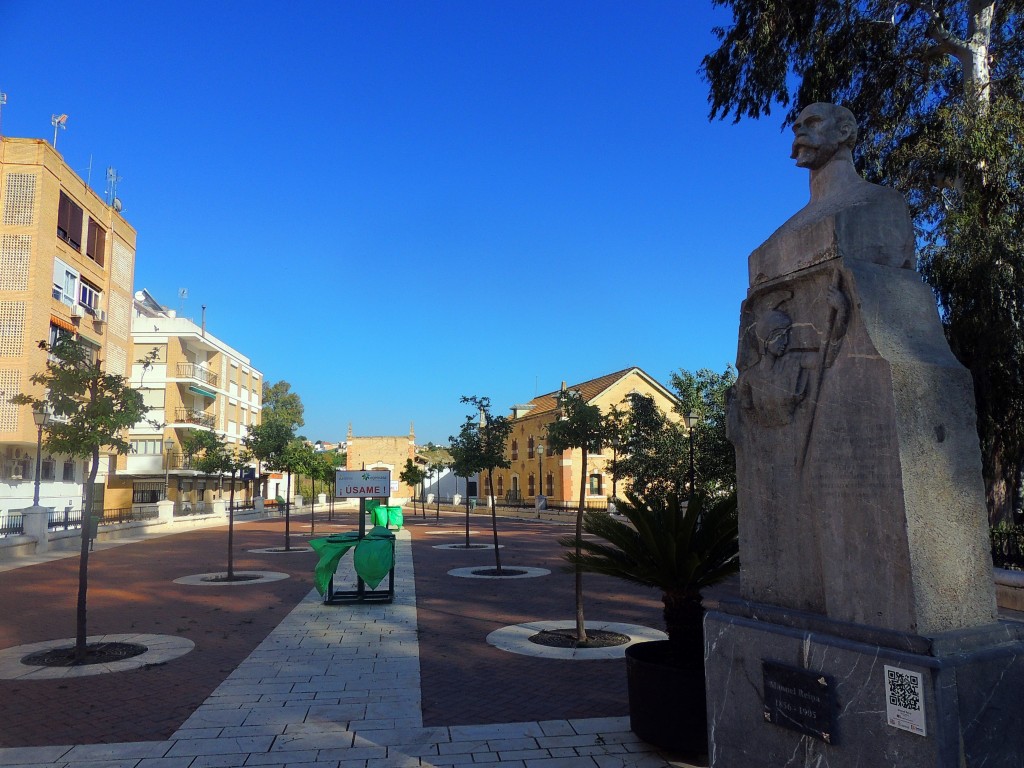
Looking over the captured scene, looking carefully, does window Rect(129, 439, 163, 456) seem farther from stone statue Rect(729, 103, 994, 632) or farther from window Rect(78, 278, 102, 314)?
stone statue Rect(729, 103, 994, 632)

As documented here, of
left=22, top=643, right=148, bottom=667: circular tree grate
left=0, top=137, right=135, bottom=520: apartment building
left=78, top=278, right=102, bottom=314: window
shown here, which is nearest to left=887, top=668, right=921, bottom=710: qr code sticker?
left=22, top=643, right=148, bottom=667: circular tree grate

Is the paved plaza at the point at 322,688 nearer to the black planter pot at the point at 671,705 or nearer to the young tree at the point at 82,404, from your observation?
the black planter pot at the point at 671,705

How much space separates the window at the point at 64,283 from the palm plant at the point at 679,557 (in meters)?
32.3

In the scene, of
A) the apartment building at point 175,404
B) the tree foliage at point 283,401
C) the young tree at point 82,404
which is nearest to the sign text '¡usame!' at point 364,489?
the young tree at point 82,404

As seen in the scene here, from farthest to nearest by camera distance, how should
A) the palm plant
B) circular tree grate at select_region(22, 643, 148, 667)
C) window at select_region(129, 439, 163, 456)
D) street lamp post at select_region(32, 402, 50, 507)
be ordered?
window at select_region(129, 439, 163, 456) < street lamp post at select_region(32, 402, 50, 507) < circular tree grate at select_region(22, 643, 148, 667) < the palm plant

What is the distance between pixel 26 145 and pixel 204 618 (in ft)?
91.4

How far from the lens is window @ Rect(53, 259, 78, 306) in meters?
30.5

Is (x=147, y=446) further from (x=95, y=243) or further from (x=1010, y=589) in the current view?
(x=1010, y=589)

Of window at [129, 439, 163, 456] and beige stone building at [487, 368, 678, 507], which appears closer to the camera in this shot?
window at [129, 439, 163, 456]

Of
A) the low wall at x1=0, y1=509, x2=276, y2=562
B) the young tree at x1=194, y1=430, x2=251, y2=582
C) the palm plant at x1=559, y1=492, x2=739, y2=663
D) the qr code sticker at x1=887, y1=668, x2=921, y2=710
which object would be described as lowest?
the low wall at x1=0, y1=509, x2=276, y2=562

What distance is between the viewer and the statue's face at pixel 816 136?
4.03 metres

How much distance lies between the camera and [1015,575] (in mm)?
9164

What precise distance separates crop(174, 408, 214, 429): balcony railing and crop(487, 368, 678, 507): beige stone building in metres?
20.4

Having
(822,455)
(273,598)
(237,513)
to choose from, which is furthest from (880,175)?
(237,513)
